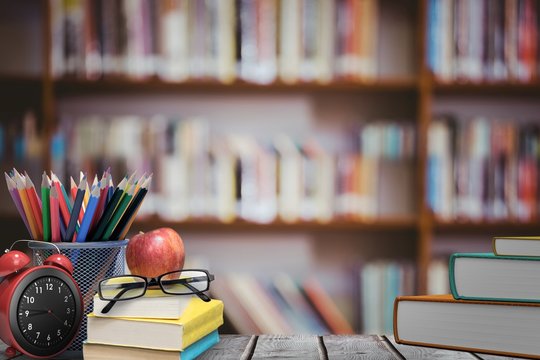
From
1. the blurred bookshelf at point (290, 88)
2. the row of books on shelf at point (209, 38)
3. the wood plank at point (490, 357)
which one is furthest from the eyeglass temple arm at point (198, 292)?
the row of books on shelf at point (209, 38)

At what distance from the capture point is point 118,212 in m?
0.89

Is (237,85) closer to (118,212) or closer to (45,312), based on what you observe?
(118,212)

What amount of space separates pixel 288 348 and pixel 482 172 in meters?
1.80

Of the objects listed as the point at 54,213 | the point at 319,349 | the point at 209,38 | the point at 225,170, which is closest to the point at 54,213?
the point at 54,213

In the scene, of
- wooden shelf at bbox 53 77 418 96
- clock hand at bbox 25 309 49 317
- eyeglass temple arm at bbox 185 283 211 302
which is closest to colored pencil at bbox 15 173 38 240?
clock hand at bbox 25 309 49 317

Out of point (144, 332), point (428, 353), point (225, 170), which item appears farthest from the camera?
point (225, 170)

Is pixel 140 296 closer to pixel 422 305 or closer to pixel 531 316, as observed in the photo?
pixel 422 305

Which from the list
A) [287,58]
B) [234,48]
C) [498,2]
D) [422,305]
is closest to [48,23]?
[234,48]

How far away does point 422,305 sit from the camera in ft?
2.83

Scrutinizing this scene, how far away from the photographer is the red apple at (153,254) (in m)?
0.85

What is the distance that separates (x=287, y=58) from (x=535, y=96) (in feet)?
3.55

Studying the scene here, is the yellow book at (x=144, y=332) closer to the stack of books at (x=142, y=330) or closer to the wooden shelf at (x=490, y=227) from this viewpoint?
the stack of books at (x=142, y=330)

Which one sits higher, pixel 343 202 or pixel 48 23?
pixel 48 23

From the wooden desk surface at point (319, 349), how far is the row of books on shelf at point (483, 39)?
1784 mm
